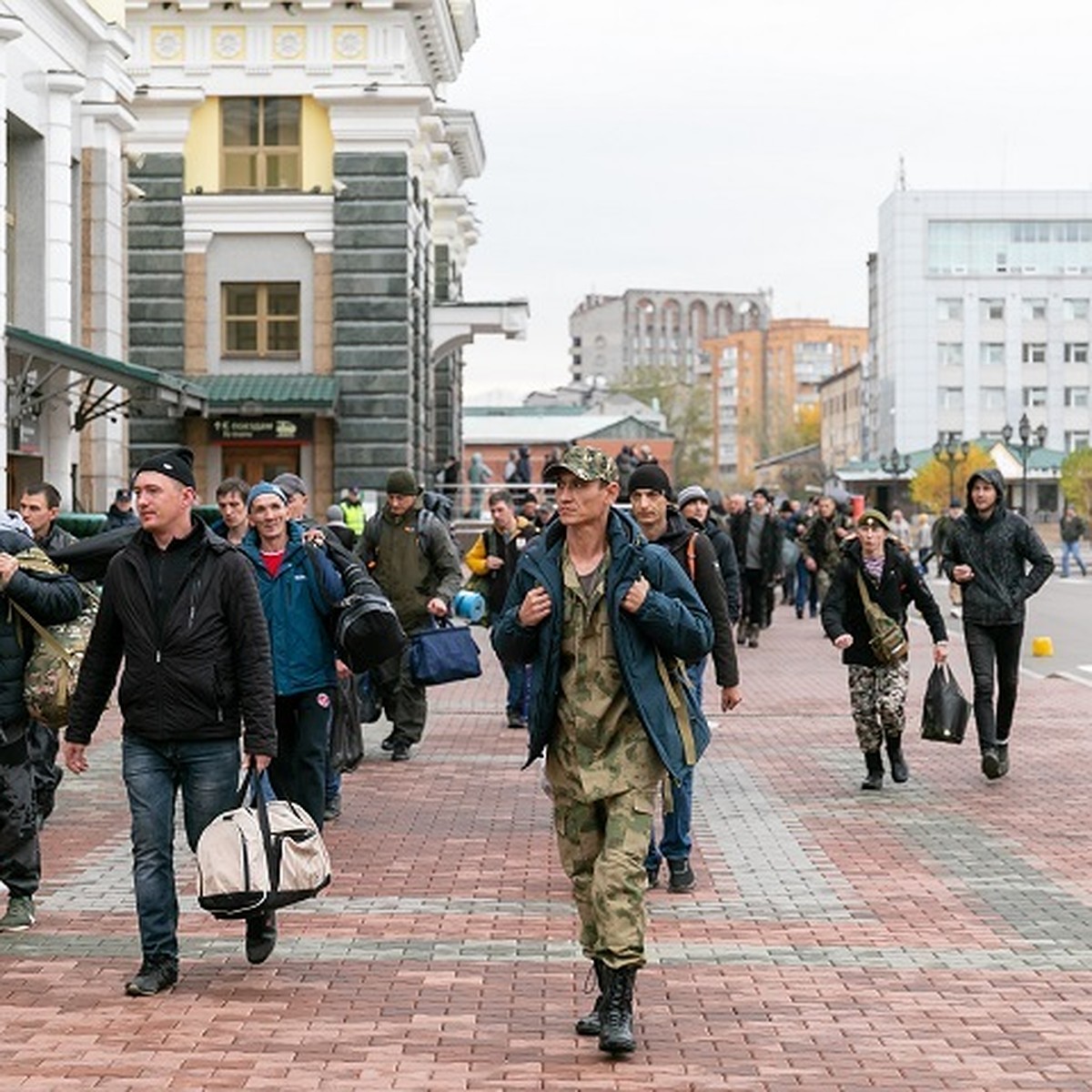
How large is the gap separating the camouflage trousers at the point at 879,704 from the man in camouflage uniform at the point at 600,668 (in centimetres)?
662

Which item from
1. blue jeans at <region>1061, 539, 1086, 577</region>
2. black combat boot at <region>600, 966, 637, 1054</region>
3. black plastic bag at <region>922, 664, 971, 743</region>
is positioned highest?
black plastic bag at <region>922, 664, 971, 743</region>

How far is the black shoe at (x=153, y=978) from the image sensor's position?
826 cm

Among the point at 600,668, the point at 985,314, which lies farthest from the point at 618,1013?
the point at 985,314

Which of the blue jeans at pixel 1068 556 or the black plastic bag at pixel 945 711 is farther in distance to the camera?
the blue jeans at pixel 1068 556

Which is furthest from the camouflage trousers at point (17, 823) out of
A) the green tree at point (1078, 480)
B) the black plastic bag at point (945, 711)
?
the green tree at point (1078, 480)

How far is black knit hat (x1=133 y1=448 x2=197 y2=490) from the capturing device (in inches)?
330

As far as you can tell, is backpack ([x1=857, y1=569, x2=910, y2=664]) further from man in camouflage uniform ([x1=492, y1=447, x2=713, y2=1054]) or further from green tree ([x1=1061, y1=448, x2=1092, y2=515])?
green tree ([x1=1061, y1=448, x2=1092, y2=515])

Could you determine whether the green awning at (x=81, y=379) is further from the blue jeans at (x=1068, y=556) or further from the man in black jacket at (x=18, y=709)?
the blue jeans at (x=1068, y=556)

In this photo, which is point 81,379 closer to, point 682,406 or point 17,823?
point 17,823

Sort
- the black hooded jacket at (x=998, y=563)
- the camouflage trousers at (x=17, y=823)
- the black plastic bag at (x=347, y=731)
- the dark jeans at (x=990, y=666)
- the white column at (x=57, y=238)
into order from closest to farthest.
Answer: the camouflage trousers at (x=17, y=823)
the black plastic bag at (x=347, y=731)
the black hooded jacket at (x=998, y=563)
the dark jeans at (x=990, y=666)
the white column at (x=57, y=238)

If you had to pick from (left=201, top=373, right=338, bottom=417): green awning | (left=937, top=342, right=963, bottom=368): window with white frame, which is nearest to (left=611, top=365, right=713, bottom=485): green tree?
(left=937, top=342, right=963, bottom=368): window with white frame

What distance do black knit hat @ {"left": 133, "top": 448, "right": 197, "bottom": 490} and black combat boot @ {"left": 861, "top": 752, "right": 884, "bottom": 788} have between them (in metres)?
6.74

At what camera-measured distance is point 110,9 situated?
31.2 m

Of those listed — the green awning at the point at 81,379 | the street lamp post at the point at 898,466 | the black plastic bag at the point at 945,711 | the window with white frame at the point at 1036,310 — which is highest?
the window with white frame at the point at 1036,310
